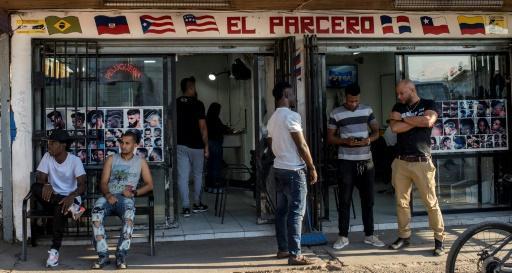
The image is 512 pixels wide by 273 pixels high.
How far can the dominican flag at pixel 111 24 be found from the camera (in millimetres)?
6621

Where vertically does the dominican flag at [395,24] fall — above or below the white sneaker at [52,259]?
above

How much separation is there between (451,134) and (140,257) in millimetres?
4334

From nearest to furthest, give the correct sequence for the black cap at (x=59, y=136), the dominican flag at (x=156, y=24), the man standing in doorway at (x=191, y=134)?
the black cap at (x=59, y=136) < the dominican flag at (x=156, y=24) < the man standing in doorway at (x=191, y=134)

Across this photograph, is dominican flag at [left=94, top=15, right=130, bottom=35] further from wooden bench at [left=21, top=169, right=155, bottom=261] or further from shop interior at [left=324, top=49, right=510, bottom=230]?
shop interior at [left=324, top=49, right=510, bottom=230]

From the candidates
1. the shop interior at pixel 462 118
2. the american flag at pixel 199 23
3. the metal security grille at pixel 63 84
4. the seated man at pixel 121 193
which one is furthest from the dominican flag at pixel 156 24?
the shop interior at pixel 462 118

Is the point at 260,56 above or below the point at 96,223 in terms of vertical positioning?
above

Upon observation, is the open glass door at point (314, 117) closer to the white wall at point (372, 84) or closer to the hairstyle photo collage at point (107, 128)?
the hairstyle photo collage at point (107, 128)

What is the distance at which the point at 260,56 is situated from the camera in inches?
287

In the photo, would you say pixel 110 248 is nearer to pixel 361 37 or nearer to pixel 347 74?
pixel 361 37

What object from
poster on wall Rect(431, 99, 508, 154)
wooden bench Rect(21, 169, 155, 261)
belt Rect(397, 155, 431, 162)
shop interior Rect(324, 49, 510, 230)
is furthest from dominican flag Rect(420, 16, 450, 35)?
wooden bench Rect(21, 169, 155, 261)

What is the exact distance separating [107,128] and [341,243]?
3.04 m

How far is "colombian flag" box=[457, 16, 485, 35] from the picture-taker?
7363 mm

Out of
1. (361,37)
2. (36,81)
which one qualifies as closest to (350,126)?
(361,37)

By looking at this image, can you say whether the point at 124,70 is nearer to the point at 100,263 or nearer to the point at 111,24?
the point at 111,24
